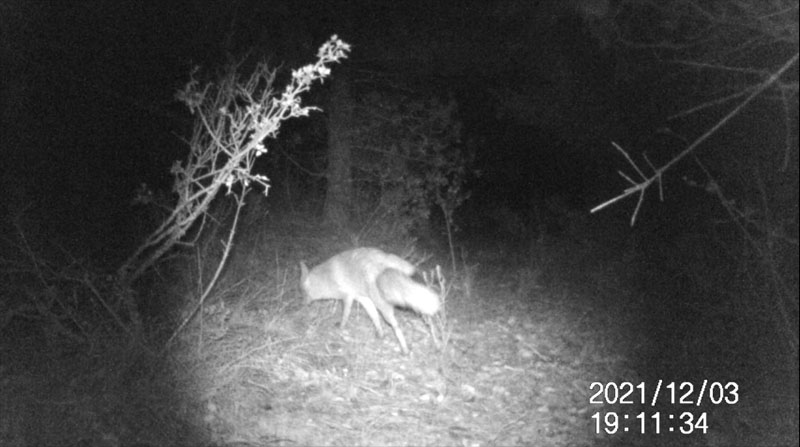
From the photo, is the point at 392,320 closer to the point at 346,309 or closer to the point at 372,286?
the point at 372,286

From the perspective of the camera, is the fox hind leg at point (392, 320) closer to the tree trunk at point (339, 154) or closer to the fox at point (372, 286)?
the fox at point (372, 286)

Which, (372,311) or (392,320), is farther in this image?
(372,311)

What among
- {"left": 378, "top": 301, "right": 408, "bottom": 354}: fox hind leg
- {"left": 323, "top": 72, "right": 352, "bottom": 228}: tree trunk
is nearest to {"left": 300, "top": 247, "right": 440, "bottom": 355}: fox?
{"left": 378, "top": 301, "right": 408, "bottom": 354}: fox hind leg

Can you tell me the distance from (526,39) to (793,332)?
5672 mm

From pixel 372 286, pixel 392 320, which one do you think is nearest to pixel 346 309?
pixel 372 286

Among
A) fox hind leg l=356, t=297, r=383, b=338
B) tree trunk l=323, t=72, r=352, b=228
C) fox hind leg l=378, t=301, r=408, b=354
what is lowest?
fox hind leg l=378, t=301, r=408, b=354

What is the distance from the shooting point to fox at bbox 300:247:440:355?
29.2ft

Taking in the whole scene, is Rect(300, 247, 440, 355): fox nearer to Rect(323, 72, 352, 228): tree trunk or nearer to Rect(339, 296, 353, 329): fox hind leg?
Rect(339, 296, 353, 329): fox hind leg

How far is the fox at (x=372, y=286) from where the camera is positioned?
29.2 feet

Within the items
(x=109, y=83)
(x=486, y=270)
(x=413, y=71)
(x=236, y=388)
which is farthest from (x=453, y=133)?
(x=236, y=388)

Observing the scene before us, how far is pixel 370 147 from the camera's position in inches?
519

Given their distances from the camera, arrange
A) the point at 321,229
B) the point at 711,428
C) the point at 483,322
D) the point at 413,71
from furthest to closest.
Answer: the point at 321,229 < the point at 413,71 < the point at 483,322 < the point at 711,428

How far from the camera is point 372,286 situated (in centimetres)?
963

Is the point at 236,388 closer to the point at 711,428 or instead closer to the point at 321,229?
the point at 711,428
